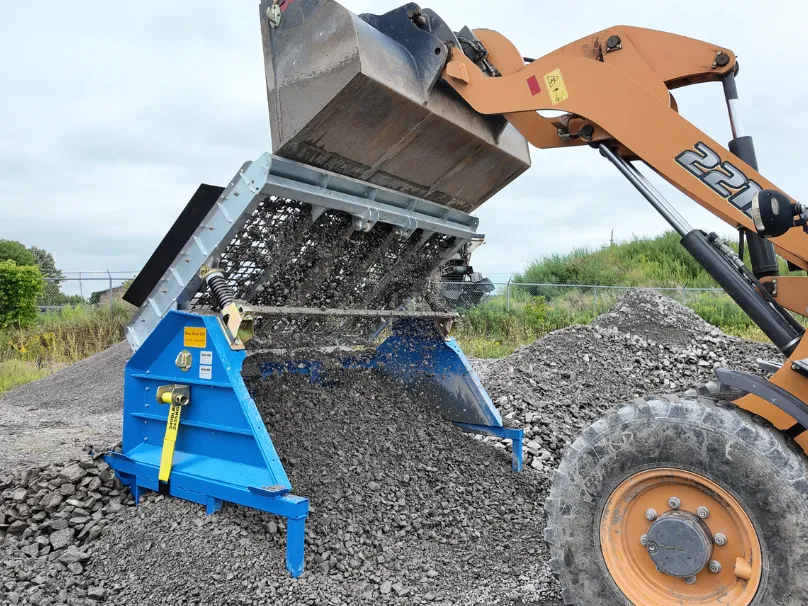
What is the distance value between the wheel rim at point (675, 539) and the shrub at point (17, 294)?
518 inches

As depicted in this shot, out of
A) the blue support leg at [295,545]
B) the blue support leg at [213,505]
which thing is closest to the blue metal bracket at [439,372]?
the blue support leg at [213,505]

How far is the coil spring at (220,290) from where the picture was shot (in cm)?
326

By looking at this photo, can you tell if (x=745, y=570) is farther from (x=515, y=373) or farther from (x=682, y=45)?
(x=515, y=373)

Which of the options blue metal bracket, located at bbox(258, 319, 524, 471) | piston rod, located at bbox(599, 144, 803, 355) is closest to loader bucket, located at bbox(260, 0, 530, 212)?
piston rod, located at bbox(599, 144, 803, 355)

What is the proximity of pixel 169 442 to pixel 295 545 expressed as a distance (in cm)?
97

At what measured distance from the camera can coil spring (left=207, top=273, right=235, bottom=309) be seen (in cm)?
326

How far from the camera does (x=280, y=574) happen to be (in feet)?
9.49

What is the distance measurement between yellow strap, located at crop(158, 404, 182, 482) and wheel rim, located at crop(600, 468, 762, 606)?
7.02ft

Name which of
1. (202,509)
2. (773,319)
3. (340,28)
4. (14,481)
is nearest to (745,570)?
(773,319)

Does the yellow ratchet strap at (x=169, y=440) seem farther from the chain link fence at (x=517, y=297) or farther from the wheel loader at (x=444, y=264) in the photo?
the chain link fence at (x=517, y=297)

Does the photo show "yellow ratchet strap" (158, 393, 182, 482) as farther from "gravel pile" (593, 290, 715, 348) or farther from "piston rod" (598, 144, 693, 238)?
"gravel pile" (593, 290, 715, 348)

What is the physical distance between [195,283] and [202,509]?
1138 millimetres

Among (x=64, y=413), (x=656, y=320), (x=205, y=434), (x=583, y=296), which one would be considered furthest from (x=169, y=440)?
(x=583, y=296)

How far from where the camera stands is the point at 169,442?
3.40m
